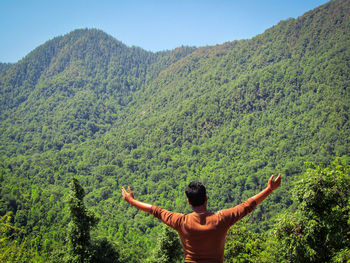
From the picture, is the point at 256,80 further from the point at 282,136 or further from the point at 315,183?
the point at 315,183

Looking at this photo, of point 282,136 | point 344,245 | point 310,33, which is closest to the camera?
point 344,245

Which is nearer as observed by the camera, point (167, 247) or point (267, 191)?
point (267, 191)

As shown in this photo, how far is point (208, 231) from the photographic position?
3.22m

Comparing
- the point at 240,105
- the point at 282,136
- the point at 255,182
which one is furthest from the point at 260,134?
the point at 255,182

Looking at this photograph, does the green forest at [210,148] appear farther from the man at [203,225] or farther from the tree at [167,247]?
the man at [203,225]

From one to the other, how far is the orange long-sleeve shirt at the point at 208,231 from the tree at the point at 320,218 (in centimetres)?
931

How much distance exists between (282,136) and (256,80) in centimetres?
4376

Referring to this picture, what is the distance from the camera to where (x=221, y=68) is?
651 feet

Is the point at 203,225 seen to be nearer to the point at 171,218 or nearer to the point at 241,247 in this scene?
the point at 171,218

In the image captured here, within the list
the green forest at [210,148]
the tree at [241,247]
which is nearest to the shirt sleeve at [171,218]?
the tree at [241,247]

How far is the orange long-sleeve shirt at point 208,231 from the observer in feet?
10.6

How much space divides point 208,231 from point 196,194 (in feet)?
1.43

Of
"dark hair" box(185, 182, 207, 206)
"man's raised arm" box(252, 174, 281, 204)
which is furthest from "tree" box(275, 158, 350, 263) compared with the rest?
"dark hair" box(185, 182, 207, 206)

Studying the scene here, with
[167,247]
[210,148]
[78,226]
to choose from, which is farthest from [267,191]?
[210,148]
